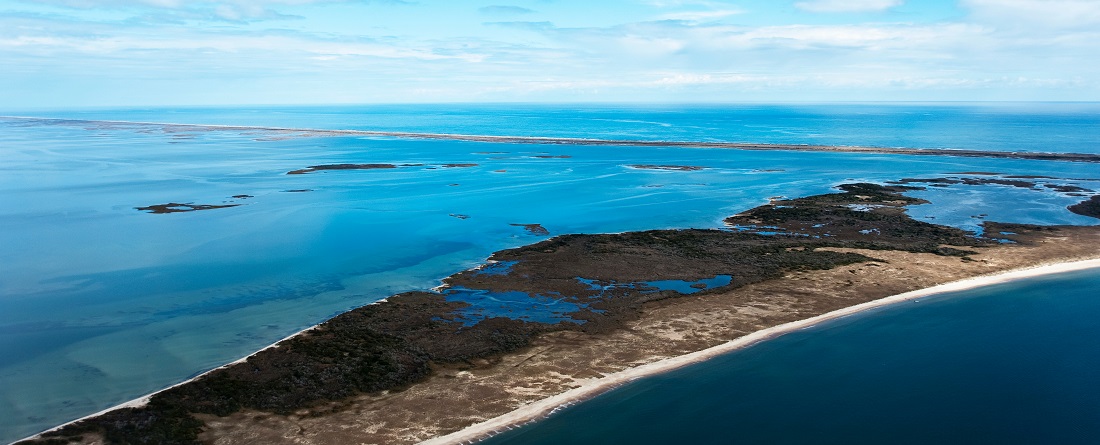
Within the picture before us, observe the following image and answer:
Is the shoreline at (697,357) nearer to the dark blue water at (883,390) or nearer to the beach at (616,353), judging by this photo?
the beach at (616,353)

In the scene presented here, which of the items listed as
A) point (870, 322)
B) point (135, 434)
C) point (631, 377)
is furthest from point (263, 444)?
point (870, 322)

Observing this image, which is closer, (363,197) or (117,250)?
(117,250)

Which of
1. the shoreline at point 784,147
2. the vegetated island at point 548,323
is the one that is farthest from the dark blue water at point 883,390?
the shoreline at point 784,147

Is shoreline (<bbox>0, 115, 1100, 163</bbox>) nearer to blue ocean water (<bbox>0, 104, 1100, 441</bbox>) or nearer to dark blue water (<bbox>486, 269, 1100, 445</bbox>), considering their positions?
blue ocean water (<bbox>0, 104, 1100, 441</bbox>)

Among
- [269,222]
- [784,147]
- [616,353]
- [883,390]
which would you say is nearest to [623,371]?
[616,353]

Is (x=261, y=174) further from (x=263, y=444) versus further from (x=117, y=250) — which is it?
(x=263, y=444)
